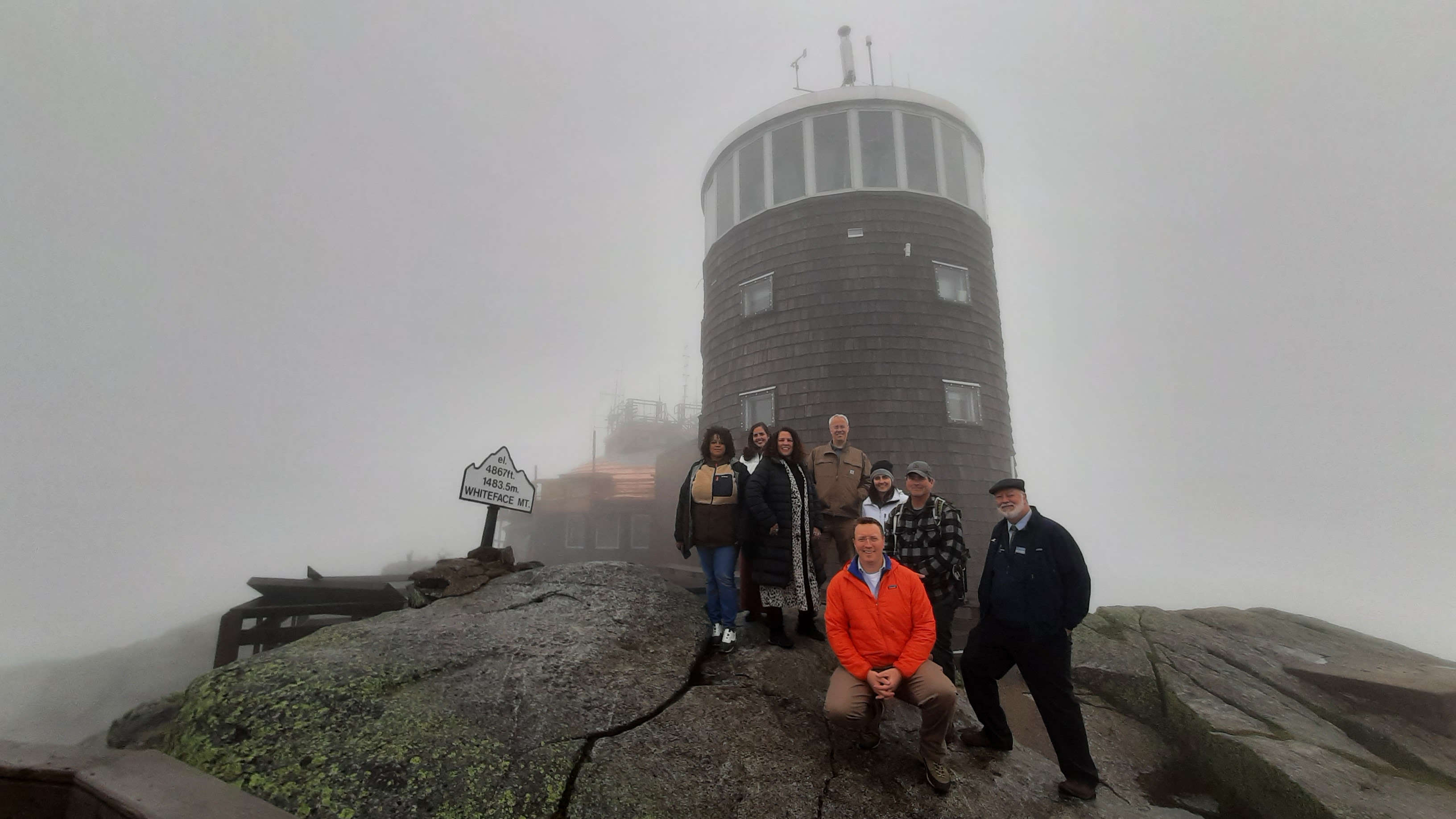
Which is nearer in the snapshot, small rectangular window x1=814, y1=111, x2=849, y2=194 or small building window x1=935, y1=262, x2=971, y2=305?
small building window x1=935, y1=262, x2=971, y2=305

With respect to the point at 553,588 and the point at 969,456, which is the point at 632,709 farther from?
the point at 969,456

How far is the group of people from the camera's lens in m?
4.31

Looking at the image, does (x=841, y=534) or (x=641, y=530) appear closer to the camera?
(x=841, y=534)

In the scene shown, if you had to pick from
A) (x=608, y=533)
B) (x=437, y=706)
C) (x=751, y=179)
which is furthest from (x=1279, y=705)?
(x=608, y=533)

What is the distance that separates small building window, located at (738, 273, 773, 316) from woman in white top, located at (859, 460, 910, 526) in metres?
8.15

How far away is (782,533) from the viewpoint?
19.2ft

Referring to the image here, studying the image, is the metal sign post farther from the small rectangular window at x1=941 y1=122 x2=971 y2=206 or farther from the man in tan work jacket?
the small rectangular window at x1=941 y1=122 x2=971 y2=206

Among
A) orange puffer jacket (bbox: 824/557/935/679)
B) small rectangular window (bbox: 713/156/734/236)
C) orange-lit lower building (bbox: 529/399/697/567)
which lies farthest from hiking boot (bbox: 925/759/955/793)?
orange-lit lower building (bbox: 529/399/697/567)

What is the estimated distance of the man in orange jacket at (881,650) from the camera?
4.18 metres

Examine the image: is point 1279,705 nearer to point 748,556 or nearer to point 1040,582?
point 1040,582

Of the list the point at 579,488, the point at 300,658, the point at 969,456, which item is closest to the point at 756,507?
the point at 300,658

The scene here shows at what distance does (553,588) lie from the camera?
6.72 m

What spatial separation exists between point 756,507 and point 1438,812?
571 cm

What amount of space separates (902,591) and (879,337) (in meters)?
9.63
